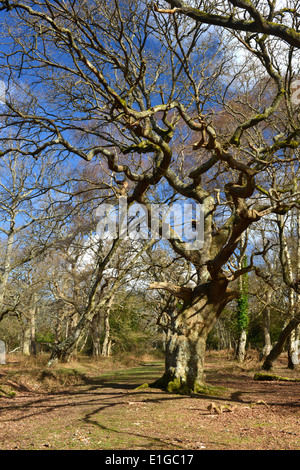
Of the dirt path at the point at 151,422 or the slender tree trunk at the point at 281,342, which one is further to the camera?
the slender tree trunk at the point at 281,342

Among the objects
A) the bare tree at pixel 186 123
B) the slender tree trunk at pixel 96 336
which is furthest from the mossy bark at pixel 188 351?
the slender tree trunk at pixel 96 336

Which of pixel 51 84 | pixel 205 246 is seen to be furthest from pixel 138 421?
pixel 51 84

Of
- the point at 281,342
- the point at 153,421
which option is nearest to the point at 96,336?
the point at 281,342

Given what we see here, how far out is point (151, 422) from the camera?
557 cm

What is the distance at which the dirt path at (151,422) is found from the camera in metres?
4.37

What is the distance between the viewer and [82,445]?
429cm

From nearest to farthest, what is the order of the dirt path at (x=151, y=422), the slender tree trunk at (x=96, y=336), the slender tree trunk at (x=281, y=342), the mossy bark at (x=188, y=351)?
the dirt path at (x=151, y=422), the mossy bark at (x=188, y=351), the slender tree trunk at (x=281, y=342), the slender tree trunk at (x=96, y=336)

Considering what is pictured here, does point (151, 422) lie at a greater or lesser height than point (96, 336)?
greater

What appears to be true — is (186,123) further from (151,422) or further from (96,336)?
(96,336)

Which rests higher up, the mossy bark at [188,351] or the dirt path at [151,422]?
the mossy bark at [188,351]

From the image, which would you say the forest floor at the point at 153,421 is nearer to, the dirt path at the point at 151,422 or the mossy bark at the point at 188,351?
the dirt path at the point at 151,422

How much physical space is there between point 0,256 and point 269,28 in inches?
814

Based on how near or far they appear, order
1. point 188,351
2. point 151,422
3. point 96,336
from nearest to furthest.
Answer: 1. point 151,422
2. point 188,351
3. point 96,336

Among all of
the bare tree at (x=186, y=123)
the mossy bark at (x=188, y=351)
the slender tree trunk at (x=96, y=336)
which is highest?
the bare tree at (x=186, y=123)
